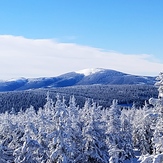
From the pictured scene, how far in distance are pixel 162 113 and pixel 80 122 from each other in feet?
87.2

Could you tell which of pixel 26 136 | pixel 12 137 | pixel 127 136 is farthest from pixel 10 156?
pixel 127 136

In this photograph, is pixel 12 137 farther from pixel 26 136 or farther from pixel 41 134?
pixel 26 136

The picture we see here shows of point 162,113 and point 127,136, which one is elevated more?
point 162,113

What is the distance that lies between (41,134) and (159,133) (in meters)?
23.6

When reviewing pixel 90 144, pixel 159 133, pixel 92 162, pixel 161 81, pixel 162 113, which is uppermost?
pixel 161 81

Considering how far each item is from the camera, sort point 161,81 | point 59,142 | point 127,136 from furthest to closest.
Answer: point 127,136, point 59,142, point 161,81

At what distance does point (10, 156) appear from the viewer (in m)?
37.2

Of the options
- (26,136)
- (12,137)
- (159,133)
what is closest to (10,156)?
(12,137)

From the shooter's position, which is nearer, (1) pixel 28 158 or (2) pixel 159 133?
(2) pixel 159 133

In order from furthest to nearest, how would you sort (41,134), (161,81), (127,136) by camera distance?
(127,136) < (41,134) < (161,81)

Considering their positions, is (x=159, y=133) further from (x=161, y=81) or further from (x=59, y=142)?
(x=59, y=142)

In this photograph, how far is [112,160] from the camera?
76.3ft

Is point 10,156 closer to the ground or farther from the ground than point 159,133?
closer to the ground

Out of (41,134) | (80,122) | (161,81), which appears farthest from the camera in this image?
(80,122)
